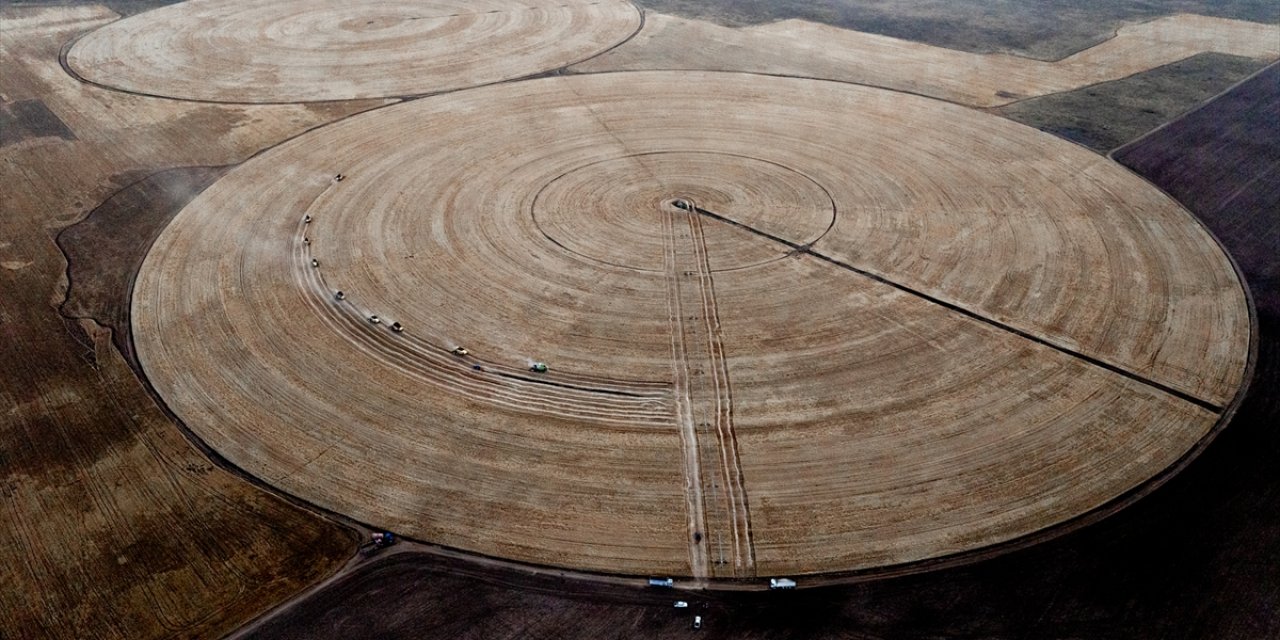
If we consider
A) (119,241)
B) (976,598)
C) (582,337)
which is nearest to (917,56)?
(582,337)

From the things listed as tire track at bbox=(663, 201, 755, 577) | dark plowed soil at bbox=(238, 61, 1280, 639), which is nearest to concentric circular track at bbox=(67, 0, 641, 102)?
tire track at bbox=(663, 201, 755, 577)

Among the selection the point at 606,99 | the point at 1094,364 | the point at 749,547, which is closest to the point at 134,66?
the point at 606,99

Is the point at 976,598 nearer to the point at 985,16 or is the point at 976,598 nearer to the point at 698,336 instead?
the point at 698,336

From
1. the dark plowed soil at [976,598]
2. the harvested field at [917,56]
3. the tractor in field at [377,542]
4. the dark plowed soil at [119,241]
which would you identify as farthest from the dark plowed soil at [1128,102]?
the dark plowed soil at [119,241]

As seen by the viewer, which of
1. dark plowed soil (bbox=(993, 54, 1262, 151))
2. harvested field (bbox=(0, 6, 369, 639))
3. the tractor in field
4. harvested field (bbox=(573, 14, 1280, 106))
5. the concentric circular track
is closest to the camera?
harvested field (bbox=(0, 6, 369, 639))

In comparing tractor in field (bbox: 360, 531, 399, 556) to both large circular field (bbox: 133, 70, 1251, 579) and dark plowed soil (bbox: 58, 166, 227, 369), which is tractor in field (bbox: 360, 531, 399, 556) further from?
dark plowed soil (bbox: 58, 166, 227, 369)

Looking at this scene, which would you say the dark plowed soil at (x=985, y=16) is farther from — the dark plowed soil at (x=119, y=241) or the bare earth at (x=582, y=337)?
the dark plowed soil at (x=119, y=241)
